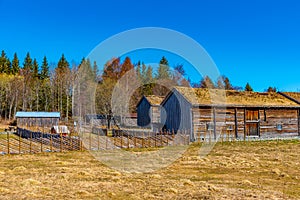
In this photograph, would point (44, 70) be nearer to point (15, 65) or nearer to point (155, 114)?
point (15, 65)

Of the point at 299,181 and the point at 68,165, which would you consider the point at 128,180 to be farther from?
the point at 299,181

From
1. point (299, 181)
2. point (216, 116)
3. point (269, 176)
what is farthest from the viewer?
point (216, 116)

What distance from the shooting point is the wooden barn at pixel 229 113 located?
1160 inches

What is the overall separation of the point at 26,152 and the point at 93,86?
3739 centimetres

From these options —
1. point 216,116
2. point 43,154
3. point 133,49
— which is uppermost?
point 133,49

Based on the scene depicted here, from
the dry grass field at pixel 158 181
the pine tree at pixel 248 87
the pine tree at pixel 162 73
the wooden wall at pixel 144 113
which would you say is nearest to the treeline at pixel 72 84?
the pine tree at pixel 162 73

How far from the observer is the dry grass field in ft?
28.1

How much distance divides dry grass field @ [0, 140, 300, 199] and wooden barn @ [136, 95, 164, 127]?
101 feet

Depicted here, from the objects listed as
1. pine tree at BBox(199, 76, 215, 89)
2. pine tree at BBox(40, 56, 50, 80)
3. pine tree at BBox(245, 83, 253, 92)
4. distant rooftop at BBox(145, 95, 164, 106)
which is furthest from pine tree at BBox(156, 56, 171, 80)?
pine tree at BBox(40, 56, 50, 80)

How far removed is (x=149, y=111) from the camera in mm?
46625

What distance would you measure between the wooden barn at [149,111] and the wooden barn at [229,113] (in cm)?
1094

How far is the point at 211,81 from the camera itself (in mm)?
71750

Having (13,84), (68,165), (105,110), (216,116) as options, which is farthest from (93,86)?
(68,165)

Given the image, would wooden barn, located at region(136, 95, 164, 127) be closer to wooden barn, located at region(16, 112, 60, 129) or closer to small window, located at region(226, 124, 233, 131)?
wooden barn, located at region(16, 112, 60, 129)
